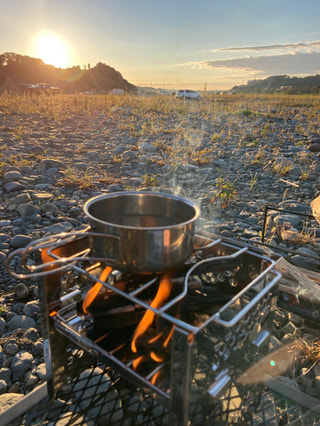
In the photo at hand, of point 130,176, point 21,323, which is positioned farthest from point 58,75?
point 21,323

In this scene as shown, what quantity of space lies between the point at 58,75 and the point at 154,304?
175ft

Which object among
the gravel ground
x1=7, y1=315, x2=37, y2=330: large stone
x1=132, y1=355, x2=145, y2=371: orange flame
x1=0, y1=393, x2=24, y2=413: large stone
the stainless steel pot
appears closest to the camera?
the stainless steel pot

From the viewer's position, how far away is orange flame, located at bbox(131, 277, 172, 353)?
4.86 feet

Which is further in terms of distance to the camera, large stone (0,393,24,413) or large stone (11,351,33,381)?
large stone (11,351,33,381)

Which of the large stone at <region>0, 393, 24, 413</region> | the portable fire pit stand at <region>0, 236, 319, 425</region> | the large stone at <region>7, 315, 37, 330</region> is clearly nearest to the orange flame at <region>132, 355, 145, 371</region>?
the portable fire pit stand at <region>0, 236, 319, 425</region>

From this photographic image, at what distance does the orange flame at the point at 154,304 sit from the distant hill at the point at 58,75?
138 ft

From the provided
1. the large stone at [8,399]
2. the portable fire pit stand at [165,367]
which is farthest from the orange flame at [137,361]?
the large stone at [8,399]

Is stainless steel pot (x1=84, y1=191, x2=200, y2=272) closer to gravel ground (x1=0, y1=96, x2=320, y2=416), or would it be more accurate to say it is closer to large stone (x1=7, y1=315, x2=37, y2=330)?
gravel ground (x1=0, y1=96, x2=320, y2=416)

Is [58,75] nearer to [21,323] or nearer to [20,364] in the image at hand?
[21,323]

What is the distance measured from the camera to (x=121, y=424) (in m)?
1.70

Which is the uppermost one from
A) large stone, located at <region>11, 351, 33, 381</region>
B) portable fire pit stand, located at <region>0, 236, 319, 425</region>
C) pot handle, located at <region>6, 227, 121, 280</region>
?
pot handle, located at <region>6, 227, 121, 280</region>

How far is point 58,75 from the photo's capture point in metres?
48.6

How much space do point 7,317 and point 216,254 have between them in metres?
1.79

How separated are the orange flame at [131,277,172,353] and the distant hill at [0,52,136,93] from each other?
4217 centimetres
